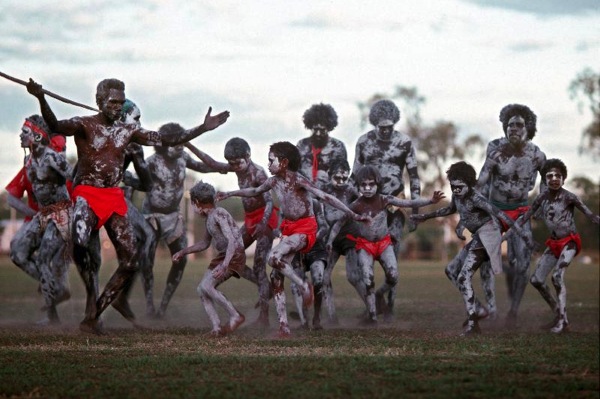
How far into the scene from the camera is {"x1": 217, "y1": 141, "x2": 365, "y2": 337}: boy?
36.7ft

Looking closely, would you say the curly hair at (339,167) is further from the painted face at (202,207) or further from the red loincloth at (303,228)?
the painted face at (202,207)

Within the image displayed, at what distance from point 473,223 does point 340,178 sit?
1.93m

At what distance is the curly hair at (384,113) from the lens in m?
14.0

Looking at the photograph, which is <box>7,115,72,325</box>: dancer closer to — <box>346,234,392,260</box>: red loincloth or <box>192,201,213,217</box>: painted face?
<box>192,201,213,217</box>: painted face

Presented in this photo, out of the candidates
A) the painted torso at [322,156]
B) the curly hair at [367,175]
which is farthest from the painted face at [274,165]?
the painted torso at [322,156]

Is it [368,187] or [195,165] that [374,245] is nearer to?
[368,187]

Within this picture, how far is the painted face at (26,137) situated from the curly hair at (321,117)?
3.69 m

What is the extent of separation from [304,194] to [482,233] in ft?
6.96

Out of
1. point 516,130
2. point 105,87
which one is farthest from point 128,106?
point 516,130

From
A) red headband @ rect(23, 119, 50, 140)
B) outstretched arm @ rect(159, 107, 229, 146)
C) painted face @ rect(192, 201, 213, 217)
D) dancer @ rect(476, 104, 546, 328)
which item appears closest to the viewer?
outstretched arm @ rect(159, 107, 229, 146)

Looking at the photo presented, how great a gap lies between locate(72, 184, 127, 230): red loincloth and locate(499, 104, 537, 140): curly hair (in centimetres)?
534

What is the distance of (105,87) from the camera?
35.6 feet

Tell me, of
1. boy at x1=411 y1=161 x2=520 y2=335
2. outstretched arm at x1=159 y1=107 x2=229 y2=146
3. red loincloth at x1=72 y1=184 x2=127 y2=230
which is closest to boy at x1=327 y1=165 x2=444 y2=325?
boy at x1=411 y1=161 x2=520 y2=335

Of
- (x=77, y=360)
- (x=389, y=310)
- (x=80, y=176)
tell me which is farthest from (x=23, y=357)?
(x=389, y=310)
